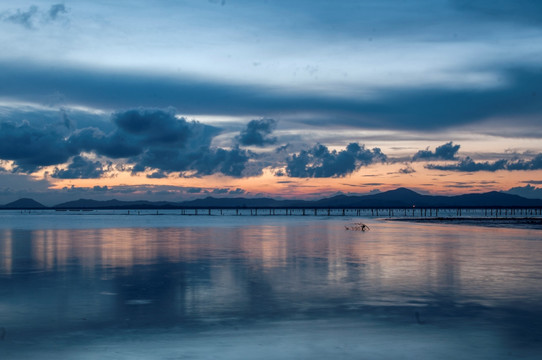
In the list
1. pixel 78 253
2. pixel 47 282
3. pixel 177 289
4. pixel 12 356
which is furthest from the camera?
pixel 78 253

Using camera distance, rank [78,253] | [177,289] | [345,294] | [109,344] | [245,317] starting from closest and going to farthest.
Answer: [109,344] → [245,317] → [345,294] → [177,289] → [78,253]

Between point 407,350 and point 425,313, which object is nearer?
point 407,350

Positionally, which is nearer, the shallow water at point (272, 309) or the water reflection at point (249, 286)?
the shallow water at point (272, 309)

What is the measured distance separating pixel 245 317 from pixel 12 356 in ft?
21.3

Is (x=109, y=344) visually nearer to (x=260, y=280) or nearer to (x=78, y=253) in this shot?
(x=260, y=280)

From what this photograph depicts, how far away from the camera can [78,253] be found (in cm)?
3962

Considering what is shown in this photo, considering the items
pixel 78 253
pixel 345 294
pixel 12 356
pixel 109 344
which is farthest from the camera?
pixel 78 253

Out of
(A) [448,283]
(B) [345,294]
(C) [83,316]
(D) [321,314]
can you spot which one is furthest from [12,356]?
(A) [448,283]

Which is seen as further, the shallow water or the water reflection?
the water reflection

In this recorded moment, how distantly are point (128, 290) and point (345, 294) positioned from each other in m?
8.60

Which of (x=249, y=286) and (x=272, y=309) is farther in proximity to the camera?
(x=249, y=286)

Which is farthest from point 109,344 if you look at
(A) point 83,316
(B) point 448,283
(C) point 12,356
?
(B) point 448,283

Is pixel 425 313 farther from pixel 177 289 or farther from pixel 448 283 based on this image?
pixel 177 289

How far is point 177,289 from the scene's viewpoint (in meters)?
22.1
